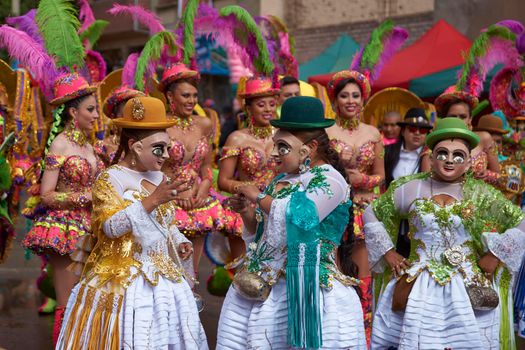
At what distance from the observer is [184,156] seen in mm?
6828

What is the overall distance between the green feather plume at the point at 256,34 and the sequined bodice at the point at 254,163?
83 centimetres

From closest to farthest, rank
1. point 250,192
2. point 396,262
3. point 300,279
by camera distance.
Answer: point 300,279, point 250,192, point 396,262

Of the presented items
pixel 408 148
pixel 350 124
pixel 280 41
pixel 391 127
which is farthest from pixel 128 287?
pixel 391 127

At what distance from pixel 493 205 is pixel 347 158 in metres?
2.10


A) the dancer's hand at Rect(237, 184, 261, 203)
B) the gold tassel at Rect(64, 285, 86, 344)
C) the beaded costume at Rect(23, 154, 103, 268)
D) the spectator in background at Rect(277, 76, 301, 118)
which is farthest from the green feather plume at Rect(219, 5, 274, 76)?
the gold tassel at Rect(64, 285, 86, 344)

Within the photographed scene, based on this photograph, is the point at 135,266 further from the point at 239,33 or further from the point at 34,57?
the point at 239,33

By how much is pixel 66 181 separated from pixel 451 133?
303 cm

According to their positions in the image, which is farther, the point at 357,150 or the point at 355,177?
the point at 357,150

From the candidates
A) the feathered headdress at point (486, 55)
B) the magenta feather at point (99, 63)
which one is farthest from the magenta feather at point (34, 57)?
the feathered headdress at point (486, 55)

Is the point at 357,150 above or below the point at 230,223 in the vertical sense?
above

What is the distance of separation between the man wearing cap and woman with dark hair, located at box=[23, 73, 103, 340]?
2926mm

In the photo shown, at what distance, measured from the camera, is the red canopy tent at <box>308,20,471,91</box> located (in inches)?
531

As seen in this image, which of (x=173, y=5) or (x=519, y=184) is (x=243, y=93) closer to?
(x=519, y=184)

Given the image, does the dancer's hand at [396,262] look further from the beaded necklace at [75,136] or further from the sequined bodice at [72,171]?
the beaded necklace at [75,136]
